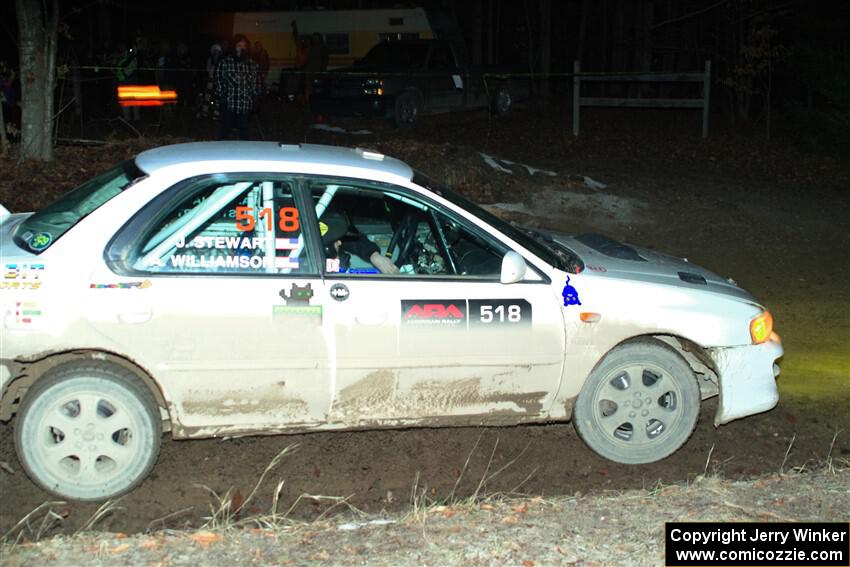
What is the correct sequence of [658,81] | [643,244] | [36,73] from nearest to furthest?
[643,244] → [36,73] → [658,81]

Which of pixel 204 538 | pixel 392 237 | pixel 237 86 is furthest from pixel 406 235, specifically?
pixel 237 86

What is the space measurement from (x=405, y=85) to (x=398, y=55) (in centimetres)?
110

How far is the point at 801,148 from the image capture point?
738 inches

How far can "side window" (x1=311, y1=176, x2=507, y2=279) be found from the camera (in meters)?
5.48

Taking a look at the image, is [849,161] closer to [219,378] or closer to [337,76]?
[337,76]

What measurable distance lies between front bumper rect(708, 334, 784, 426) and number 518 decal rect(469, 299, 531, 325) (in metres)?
1.17

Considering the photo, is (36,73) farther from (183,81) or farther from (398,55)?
(183,81)

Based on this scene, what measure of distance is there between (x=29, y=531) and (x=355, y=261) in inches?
81.8

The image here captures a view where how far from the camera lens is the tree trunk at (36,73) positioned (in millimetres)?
11984

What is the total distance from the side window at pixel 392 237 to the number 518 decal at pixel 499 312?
0.50ft

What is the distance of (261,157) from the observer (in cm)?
546

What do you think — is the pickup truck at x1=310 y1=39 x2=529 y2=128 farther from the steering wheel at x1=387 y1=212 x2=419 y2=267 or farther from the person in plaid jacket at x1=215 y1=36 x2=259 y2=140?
the steering wheel at x1=387 y1=212 x2=419 y2=267

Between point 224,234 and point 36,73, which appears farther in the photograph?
point 36,73

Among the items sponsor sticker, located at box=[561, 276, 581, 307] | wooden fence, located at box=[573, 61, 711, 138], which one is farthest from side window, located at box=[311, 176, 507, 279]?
wooden fence, located at box=[573, 61, 711, 138]
